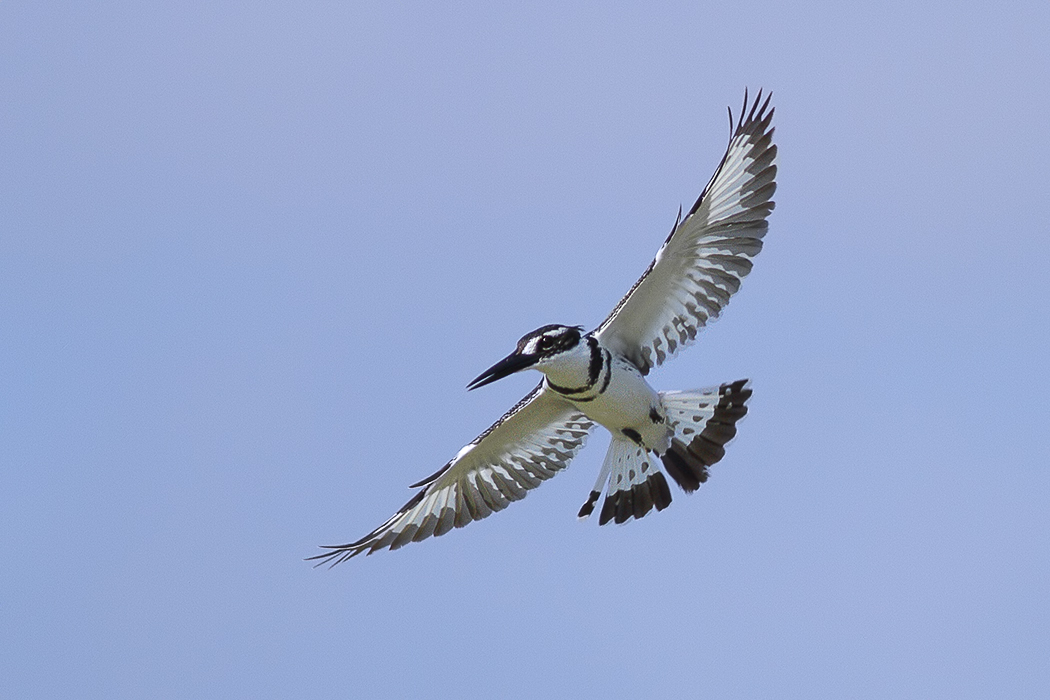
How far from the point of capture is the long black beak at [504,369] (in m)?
13.2

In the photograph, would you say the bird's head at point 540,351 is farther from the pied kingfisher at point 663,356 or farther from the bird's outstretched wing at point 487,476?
the bird's outstretched wing at point 487,476

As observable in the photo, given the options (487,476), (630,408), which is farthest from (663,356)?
(487,476)

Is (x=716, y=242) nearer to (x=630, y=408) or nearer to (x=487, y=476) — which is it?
(x=630, y=408)

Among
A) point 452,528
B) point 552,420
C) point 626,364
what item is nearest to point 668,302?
point 626,364

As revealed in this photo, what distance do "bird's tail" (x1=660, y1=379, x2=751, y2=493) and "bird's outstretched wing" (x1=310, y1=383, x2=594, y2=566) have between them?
3.50 ft

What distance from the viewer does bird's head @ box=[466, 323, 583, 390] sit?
13094mm

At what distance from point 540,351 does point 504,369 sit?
0.32m

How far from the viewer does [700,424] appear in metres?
13.4

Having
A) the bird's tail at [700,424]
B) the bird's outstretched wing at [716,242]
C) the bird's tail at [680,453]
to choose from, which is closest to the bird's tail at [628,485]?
the bird's tail at [680,453]

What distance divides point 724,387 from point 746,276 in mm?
881

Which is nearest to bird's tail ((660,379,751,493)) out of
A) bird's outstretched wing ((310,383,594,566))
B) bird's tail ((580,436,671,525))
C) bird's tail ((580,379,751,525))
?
bird's tail ((580,379,751,525))

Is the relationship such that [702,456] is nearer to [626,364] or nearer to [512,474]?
[626,364]

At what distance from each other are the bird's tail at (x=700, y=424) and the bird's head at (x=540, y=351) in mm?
906

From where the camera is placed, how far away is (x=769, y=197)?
13188 mm
